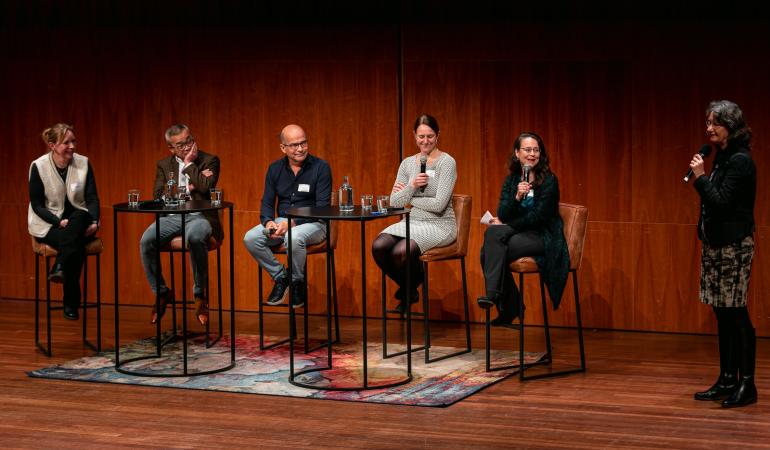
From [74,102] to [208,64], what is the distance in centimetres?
111

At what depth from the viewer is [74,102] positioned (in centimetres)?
815

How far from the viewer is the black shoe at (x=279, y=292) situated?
6.55 metres

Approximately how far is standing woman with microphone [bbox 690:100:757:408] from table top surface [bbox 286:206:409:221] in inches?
59.8

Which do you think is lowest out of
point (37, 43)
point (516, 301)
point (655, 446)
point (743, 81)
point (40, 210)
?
point (655, 446)

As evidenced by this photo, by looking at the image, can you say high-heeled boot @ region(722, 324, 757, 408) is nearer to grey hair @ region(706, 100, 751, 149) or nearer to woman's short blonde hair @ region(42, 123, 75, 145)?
grey hair @ region(706, 100, 751, 149)

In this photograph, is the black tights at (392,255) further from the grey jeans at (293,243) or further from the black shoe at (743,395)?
the black shoe at (743,395)

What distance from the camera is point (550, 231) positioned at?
5914mm

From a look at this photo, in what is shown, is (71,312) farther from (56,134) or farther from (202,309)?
(56,134)

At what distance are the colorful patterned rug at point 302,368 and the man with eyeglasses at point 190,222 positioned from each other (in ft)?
1.14

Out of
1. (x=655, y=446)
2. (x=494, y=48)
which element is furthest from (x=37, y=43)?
(x=655, y=446)

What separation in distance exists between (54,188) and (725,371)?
402 cm

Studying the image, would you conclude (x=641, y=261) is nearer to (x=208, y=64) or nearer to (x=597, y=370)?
(x=597, y=370)

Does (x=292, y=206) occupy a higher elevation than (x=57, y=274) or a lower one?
higher

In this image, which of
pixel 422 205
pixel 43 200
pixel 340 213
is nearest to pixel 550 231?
pixel 422 205
